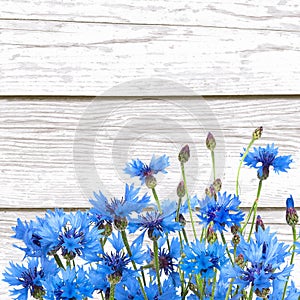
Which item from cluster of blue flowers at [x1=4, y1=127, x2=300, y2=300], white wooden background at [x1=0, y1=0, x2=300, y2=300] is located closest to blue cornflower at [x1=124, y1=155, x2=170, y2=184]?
cluster of blue flowers at [x1=4, y1=127, x2=300, y2=300]

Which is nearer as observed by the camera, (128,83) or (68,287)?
(68,287)

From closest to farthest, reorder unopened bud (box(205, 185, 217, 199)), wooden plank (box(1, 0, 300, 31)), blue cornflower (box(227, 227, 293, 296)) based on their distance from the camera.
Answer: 1. blue cornflower (box(227, 227, 293, 296))
2. unopened bud (box(205, 185, 217, 199))
3. wooden plank (box(1, 0, 300, 31))

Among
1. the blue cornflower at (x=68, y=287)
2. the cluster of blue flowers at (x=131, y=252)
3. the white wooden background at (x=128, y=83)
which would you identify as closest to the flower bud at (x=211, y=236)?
the cluster of blue flowers at (x=131, y=252)

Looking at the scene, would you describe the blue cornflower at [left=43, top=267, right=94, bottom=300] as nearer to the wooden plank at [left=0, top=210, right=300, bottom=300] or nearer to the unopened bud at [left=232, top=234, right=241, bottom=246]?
the unopened bud at [left=232, top=234, right=241, bottom=246]

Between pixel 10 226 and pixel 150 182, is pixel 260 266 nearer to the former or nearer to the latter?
pixel 150 182

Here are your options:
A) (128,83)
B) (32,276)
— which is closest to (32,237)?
(32,276)

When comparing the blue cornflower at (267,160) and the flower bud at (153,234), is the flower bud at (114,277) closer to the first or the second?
the flower bud at (153,234)

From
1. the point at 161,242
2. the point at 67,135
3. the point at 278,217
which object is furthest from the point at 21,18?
the point at 161,242
